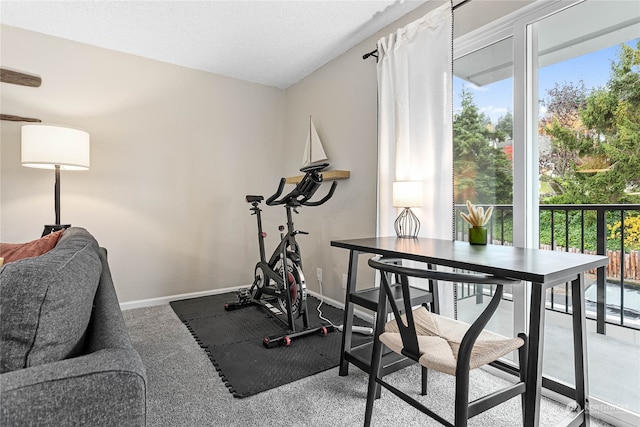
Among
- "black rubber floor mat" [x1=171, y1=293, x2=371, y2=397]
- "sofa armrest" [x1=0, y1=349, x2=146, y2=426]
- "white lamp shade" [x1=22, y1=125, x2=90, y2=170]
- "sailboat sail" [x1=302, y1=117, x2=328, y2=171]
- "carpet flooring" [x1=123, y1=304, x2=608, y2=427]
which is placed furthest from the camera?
"sailboat sail" [x1=302, y1=117, x2=328, y2=171]

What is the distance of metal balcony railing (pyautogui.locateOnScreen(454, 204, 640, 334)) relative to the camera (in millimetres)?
1648

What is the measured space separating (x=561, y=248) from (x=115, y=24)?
3.64 meters

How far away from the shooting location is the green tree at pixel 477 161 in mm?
2047

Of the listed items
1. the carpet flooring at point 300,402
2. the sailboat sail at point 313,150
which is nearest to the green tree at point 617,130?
the carpet flooring at point 300,402

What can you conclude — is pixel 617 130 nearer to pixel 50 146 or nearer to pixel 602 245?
pixel 602 245

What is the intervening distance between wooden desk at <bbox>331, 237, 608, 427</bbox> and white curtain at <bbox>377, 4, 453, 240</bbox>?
48cm

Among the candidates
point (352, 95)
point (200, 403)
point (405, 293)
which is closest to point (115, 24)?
point (352, 95)

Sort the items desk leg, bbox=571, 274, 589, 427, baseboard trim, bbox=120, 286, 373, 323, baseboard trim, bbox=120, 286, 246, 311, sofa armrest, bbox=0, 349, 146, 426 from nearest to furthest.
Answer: sofa armrest, bbox=0, 349, 146, 426
desk leg, bbox=571, 274, 589, 427
baseboard trim, bbox=120, 286, 373, 323
baseboard trim, bbox=120, 286, 246, 311

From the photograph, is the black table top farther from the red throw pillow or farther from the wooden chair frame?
the red throw pillow

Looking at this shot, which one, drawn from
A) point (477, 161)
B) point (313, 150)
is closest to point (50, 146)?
point (313, 150)

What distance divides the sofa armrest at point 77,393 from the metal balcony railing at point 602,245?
6.74 feet

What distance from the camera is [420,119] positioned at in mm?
2271

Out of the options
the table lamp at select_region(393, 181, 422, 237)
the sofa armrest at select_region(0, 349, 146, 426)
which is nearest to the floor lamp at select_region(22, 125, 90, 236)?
the sofa armrest at select_region(0, 349, 146, 426)

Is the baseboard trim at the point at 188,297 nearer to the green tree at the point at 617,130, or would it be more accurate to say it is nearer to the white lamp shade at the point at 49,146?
the white lamp shade at the point at 49,146
